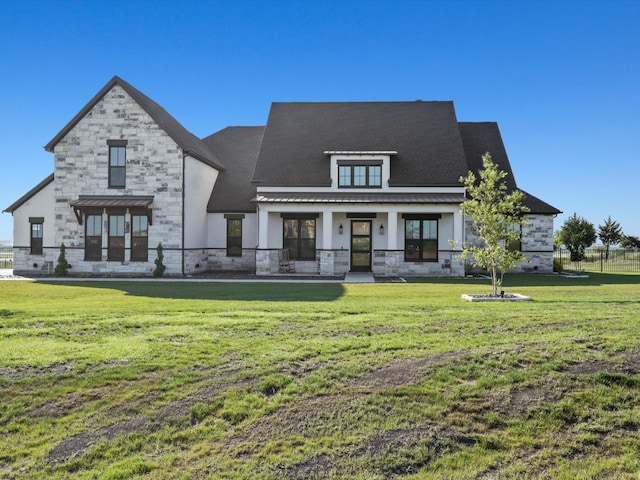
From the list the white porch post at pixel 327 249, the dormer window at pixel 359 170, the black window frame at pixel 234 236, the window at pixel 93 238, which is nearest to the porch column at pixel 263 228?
the white porch post at pixel 327 249

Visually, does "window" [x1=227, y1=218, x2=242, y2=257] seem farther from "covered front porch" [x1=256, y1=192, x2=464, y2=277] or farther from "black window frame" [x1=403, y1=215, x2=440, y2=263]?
"black window frame" [x1=403, y1=215, x2=440, y2=263]

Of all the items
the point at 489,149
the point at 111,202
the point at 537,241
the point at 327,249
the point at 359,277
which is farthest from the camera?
the point at 489,149

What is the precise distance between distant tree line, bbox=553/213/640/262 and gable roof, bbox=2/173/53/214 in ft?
126

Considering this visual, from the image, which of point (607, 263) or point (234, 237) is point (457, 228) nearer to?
point (234, 237)

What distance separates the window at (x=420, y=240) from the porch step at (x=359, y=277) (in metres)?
2.50

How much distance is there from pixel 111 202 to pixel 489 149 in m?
22.0

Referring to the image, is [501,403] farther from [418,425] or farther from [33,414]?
[33,414]

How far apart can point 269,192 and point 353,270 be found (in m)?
6.23

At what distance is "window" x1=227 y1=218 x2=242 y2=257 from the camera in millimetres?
27719

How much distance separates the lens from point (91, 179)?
971 inches

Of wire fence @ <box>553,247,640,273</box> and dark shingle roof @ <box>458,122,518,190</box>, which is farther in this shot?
wire fence @ <box>553,247,640,273</box>

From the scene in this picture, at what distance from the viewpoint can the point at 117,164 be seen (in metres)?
24.7

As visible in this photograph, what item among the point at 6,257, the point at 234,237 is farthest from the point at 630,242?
the point at 6,257

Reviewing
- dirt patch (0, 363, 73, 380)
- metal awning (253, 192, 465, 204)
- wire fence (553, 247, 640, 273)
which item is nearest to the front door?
metal awning (253, 192, 465, 204)
